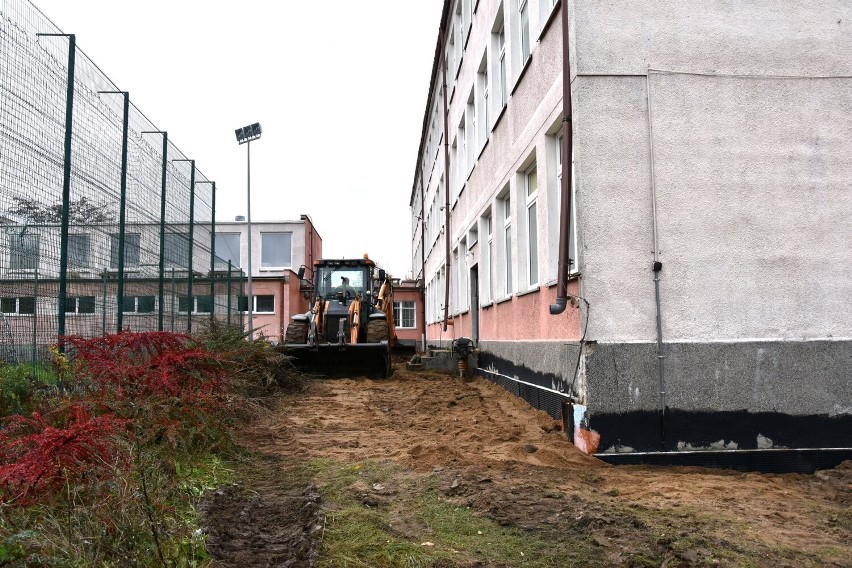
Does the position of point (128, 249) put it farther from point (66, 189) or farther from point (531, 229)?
point (531, 229)

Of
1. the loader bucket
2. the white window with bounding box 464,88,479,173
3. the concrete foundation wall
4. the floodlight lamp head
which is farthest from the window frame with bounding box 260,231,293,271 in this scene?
the concrete foundation wall

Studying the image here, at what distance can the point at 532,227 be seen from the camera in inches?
395

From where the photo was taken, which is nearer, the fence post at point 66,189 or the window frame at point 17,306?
the window frame at point 17,306

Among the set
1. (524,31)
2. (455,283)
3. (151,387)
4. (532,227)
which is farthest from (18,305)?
(455,283)

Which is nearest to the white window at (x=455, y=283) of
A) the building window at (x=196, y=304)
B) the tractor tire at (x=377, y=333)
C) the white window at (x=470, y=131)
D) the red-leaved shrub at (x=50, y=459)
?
the white window at (x=470, y=131)

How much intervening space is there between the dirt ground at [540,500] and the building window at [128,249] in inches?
101

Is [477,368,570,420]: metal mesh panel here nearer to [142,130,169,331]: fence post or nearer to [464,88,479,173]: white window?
[142,130,169,331]: fence post

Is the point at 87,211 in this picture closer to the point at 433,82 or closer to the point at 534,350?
the point at 534,350

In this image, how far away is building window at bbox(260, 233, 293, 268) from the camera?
4284 centimetres

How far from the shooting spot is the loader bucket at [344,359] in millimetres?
14297

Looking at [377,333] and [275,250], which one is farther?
[275,250]

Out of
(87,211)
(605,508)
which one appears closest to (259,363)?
(87,211)

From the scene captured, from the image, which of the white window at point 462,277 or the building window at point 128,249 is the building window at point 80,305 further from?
the white window at point 462,277

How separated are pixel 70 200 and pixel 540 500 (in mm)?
5236
